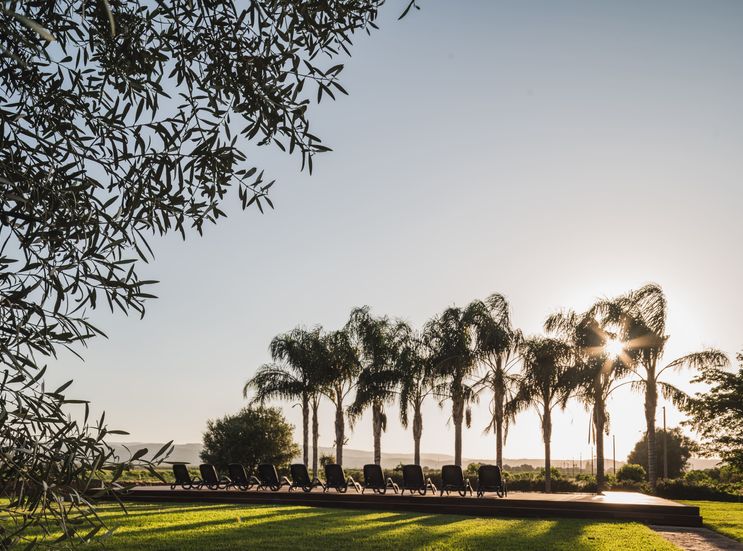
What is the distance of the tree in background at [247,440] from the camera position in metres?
36.1

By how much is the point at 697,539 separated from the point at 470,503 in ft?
21.3

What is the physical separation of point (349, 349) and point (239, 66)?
105 ft

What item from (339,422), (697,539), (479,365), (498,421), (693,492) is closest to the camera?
(697,539)

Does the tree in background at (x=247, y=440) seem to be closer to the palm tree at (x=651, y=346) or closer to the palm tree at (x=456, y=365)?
Answer: the palm tree at (x=456, y=365)

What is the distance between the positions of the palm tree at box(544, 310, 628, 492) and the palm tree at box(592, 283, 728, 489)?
1.88ft

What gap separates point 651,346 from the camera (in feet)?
89.8

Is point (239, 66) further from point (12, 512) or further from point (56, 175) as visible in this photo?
point (12, 512)

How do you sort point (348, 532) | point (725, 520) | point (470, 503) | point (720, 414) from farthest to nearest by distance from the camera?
point (720, 414), point (470, 503), point (725, 520), point (348, 532)

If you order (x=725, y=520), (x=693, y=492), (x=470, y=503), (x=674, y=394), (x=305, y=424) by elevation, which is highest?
(x=674, y=394)

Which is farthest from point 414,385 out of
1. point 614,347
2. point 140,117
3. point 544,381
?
point 140,117

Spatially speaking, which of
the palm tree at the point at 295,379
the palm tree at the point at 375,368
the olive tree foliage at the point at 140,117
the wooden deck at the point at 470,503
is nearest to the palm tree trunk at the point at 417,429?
the palm tree at the point at 375,368

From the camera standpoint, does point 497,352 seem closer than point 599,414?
No

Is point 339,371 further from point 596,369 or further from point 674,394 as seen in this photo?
point 674,394

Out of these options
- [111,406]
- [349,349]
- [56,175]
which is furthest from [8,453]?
[349,349]
